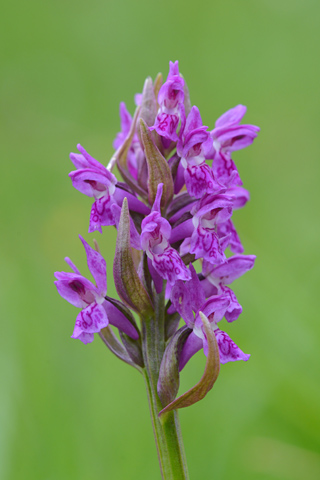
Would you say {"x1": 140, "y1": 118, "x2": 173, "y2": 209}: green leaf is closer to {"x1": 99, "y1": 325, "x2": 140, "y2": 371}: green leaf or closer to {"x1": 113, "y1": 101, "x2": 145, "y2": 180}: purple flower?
{"x1": 113, "y1": 101, "x2": 145, "y2": 180}: purple flower

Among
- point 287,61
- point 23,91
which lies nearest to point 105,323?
point 23,91

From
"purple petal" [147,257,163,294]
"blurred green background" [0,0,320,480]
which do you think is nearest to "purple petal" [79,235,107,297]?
"purple petal" [147,257,163,294]

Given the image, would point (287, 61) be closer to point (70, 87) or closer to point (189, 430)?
point (70, 87)

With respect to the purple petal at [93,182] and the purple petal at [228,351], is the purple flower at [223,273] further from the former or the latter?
the purple petal at [93,182]

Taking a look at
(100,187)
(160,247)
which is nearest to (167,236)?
(160,247)

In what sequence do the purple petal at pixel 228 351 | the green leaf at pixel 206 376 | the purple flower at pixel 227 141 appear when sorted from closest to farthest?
1. the green leaf at pixel 206 376
2. the purple petal at pixel 228 351
3. the purple flower at pixel 227 141

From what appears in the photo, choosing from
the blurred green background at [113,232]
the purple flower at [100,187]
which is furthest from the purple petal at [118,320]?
the blurred green background at [113,232]
